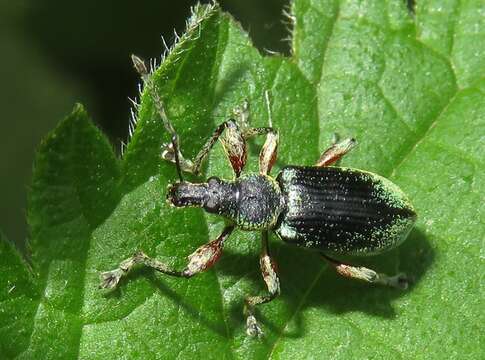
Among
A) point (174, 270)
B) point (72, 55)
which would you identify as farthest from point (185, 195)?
point (72, 55)

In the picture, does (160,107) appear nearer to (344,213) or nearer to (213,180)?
(213,180)

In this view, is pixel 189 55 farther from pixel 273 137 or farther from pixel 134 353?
pixel 134 353

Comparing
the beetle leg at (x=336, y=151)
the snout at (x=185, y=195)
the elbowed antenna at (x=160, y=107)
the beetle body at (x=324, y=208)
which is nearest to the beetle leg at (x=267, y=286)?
the beetle body at (x=324, y=208)

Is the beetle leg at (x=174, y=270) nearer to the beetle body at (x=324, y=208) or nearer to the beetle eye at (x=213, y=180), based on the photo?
the beetle body at (x=324, y=208)

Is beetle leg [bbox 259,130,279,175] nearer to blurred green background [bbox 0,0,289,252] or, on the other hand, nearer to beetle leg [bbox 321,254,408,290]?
beetle leg [bbox 321,254,408,290]

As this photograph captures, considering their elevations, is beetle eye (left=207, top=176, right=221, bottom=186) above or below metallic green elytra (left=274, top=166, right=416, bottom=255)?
above

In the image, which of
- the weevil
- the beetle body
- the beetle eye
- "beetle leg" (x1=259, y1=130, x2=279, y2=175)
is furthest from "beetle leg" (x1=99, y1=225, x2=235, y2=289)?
"beetle leg" (x1=259, y1=130, x2=279, y2=175)

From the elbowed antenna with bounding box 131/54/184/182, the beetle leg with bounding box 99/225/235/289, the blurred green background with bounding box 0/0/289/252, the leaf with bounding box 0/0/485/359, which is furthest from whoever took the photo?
the blurred green background with bounding box 0/0/289/252
